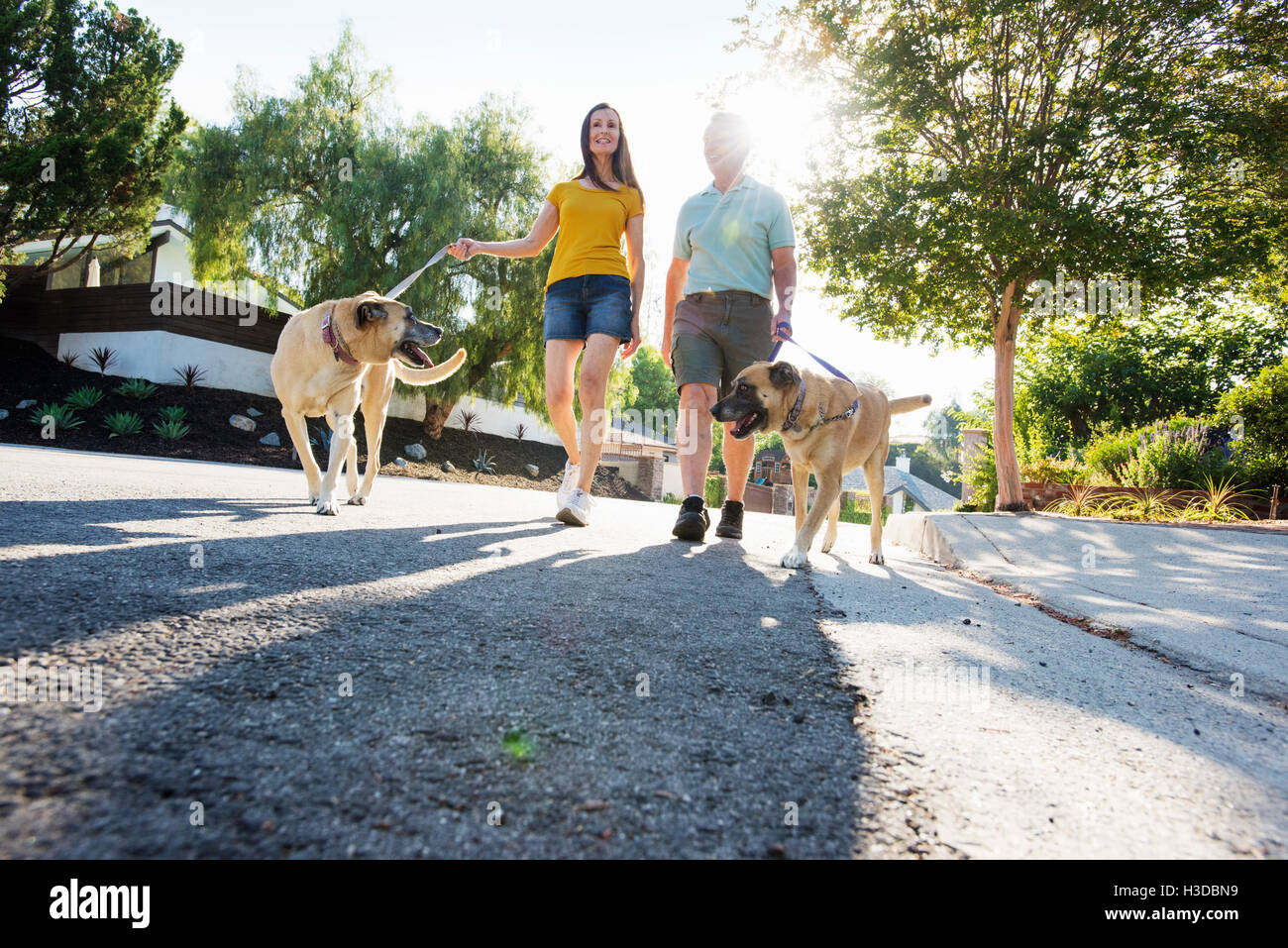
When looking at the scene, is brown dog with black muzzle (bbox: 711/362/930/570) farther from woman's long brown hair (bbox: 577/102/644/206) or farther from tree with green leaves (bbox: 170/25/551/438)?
tree with green leaves (bbox: 170/25/551/438)

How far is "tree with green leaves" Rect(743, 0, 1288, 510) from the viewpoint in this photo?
901 centimetres

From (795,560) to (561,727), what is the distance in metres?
2.54

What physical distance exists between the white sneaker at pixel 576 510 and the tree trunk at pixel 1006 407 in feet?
27.9

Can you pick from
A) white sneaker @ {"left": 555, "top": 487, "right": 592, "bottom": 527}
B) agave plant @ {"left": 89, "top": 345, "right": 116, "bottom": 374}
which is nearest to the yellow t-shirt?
white sneaker @ {"left": 555, "top": 487, "right": 592, "bottom": 527}

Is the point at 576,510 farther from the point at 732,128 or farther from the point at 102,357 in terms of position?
the point at 102,357

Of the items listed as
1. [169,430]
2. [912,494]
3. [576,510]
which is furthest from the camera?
[912,494]

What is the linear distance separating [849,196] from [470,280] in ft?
29.5

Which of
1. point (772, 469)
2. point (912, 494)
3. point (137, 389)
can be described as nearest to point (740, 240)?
point (137, 389)

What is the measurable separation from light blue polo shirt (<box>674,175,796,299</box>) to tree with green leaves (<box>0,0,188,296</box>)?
49.7 feet

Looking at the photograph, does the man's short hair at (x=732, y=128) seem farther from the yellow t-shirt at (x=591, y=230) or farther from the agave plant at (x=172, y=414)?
the agave plant at (x=172, y=414)

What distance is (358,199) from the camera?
1420 centimetres

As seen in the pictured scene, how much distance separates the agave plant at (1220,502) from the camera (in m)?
8.15

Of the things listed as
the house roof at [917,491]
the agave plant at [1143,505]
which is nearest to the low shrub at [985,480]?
the agave plant at [1143,505]
